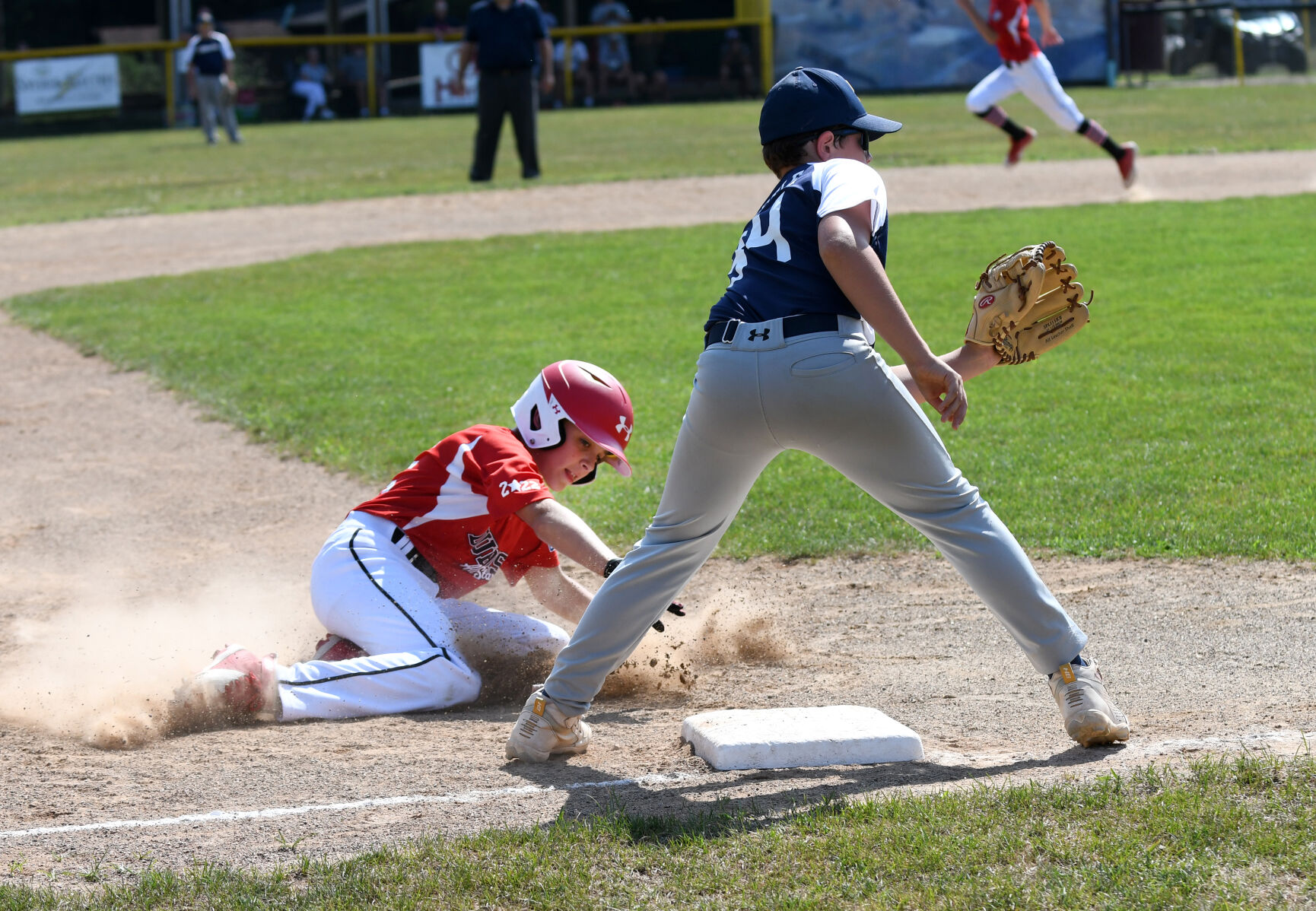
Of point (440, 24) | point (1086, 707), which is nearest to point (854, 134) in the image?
point (1086, 707)

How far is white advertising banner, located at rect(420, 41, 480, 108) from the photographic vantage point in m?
33.1

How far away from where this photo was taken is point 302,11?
3803cm

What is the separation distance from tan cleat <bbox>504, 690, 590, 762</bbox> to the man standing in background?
25829 mm

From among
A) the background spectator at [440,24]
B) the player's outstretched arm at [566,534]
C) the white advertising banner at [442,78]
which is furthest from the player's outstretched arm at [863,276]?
the background spectator at [440,24]

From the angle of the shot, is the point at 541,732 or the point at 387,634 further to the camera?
the point at 387,634

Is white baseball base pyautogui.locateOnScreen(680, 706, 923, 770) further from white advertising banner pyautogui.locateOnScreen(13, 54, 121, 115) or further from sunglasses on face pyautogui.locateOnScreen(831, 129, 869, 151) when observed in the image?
white advertising banner pyautogui.locateOnScreen(13, 54, 121, 115)

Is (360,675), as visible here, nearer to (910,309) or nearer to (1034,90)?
(910,309)

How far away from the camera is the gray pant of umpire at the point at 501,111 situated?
1775cm

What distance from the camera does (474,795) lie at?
11.7 ft

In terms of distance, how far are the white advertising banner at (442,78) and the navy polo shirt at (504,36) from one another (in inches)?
612

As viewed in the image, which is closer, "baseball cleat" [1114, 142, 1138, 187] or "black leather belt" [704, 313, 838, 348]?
"black leather belt" [704, 313, 838, 348]

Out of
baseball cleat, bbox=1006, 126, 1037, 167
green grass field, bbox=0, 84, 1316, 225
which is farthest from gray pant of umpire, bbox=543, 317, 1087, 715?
green grass field, bbox=0, 84, 1316, 225

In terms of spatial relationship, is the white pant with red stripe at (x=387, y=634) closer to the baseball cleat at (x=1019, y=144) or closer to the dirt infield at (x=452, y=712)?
the dirt infield at (x=452, y=712)

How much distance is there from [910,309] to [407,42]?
25683 millimetres
